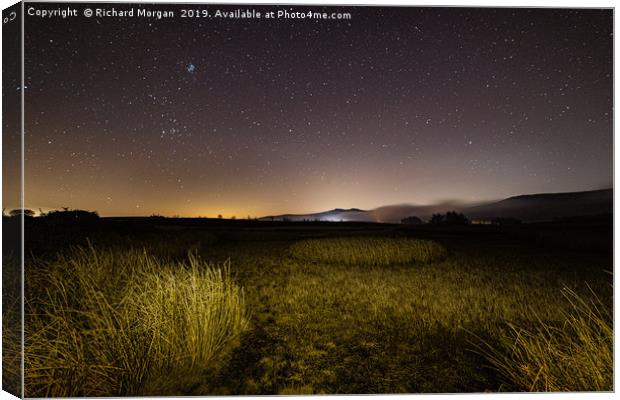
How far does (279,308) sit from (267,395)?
2.40 m

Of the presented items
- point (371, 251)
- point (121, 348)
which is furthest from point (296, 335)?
point (371, 251)

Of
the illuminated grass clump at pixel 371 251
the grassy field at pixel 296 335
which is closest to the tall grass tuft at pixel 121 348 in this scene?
the grassy field at pixel 296 335

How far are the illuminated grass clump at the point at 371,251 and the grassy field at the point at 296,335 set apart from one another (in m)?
2.91

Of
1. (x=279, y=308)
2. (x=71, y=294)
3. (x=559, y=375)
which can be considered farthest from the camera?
(x=279, y=308)

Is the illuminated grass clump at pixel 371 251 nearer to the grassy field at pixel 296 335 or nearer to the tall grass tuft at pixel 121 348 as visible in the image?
the grassy field at pixel 296 335

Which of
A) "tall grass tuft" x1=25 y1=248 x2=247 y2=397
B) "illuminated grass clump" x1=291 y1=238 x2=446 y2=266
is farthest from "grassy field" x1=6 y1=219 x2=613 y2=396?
"illuminated grass clump" x1=291 y1=238 x2=446 y2=266

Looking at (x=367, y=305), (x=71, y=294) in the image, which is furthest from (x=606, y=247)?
(x=71, y=294)

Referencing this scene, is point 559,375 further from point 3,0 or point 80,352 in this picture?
point 3,0

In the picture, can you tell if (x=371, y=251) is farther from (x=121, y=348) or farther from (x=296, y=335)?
(x=121, y=348)

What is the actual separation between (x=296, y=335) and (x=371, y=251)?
21.9 feet

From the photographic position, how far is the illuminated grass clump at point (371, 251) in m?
10.4

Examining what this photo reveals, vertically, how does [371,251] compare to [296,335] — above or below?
above

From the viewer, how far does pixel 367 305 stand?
5.38 m

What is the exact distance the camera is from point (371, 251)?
10.4m
